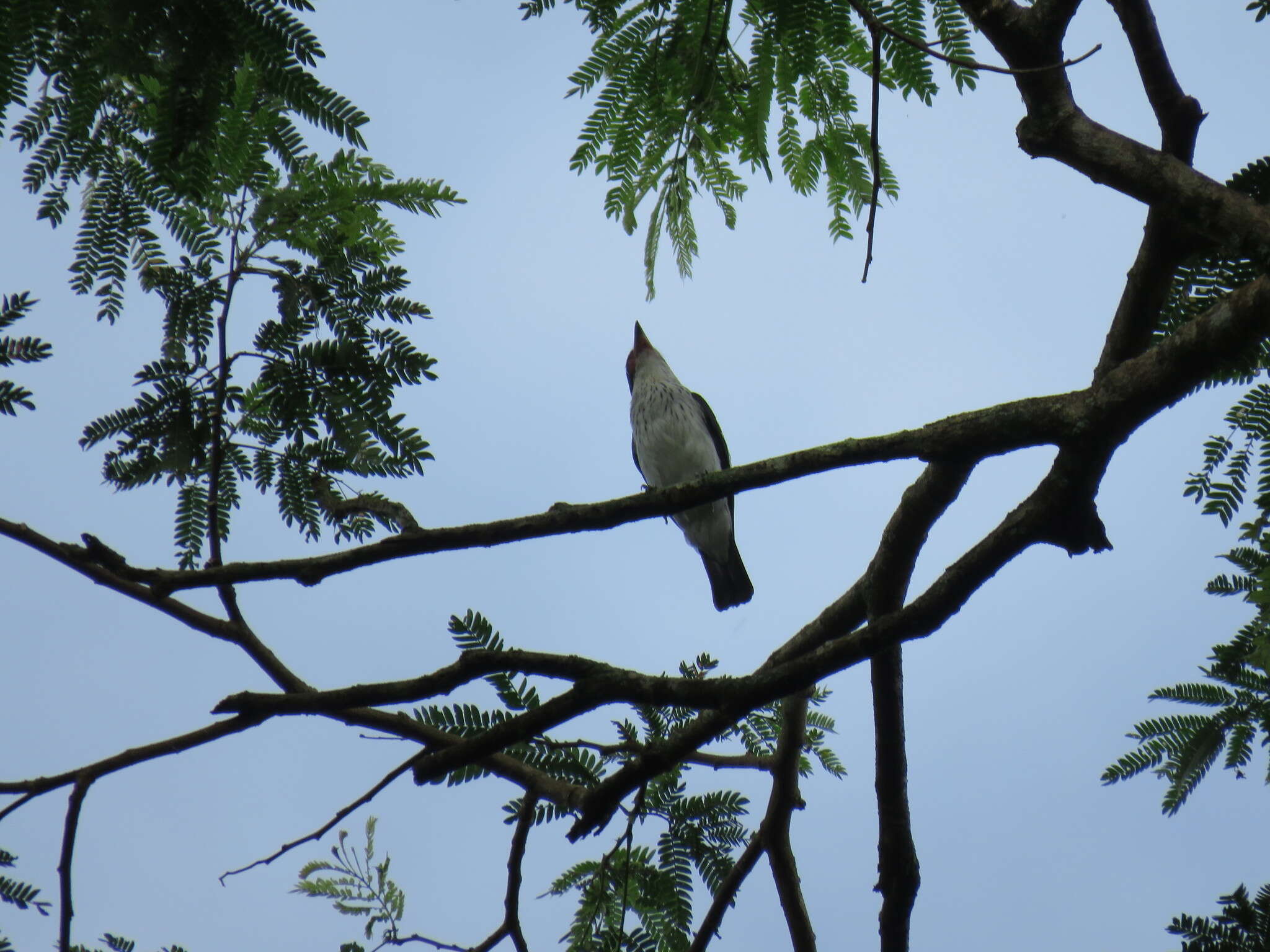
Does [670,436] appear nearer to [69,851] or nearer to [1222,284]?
[1222,284]

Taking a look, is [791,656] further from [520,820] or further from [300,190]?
[300,190]

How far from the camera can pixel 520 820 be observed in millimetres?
2535

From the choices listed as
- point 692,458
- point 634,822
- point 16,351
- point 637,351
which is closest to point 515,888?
point 634,822

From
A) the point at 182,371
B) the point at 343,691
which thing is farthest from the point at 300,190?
the point at 343,691

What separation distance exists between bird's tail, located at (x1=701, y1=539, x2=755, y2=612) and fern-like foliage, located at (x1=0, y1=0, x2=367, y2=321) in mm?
4541

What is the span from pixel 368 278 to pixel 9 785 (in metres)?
1.77

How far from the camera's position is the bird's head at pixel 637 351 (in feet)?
26.5

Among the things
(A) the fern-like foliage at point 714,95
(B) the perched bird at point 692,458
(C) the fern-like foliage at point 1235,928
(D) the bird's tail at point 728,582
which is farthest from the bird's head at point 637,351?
(C) the fern-like foliage at point 1235,928

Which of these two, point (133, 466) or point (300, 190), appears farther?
point (300, 190)

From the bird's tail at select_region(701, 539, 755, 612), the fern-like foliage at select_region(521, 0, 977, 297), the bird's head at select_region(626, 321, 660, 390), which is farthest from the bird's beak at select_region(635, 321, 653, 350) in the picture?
the fern-like foliage at select_region(521, 0, 977, 297)

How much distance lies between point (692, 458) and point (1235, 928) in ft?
15.5

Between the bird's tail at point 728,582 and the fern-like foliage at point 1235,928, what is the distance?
457cm

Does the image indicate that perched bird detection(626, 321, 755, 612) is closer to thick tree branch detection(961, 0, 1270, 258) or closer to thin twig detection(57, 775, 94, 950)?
thick tree branch detection(961, 0, 1270, 258)

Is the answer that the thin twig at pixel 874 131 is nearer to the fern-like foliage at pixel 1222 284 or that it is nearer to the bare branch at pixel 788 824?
the fern-like foliage at pixel 1222 284
